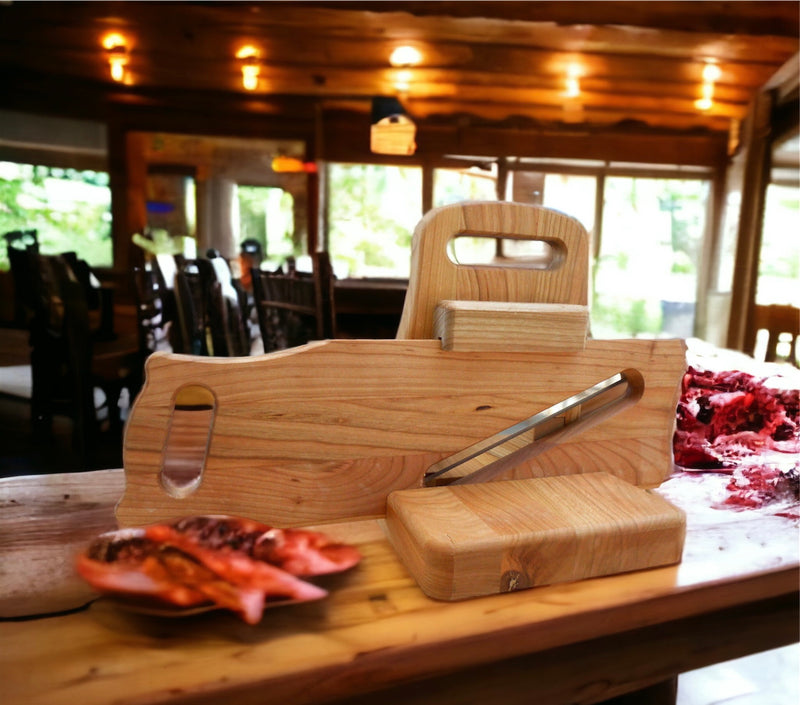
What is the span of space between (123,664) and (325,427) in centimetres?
21

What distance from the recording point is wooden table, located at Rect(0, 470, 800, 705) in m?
0.34

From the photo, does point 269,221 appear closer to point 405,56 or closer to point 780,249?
point 405,56

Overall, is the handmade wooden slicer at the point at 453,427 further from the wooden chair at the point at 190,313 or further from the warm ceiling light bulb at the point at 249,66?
the warm ceiling light bulb at the point at 249,66

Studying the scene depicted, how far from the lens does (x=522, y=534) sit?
434 millimetres

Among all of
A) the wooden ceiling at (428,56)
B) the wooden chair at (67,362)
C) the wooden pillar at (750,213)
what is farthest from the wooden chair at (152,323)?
the wooden pillar at (750,213)

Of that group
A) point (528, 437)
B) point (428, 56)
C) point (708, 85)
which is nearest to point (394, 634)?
point (528, 437)

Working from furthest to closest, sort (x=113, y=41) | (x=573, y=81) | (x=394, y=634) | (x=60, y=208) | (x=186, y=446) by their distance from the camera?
(x=573, y=81) → (x=113, y=41) → (x=60, y=208) → (x=186, y=446) → (x=394, y=634)

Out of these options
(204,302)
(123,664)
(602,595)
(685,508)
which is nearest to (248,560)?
(123,664)

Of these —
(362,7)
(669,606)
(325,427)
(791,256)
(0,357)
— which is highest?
(362,7)

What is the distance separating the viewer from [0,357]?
2.23m

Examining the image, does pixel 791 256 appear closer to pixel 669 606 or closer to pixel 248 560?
pixel 669 606

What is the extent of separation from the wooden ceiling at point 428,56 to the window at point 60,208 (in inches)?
12.1

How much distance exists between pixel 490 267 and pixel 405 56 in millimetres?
2641

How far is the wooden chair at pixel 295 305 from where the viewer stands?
1.71 m
